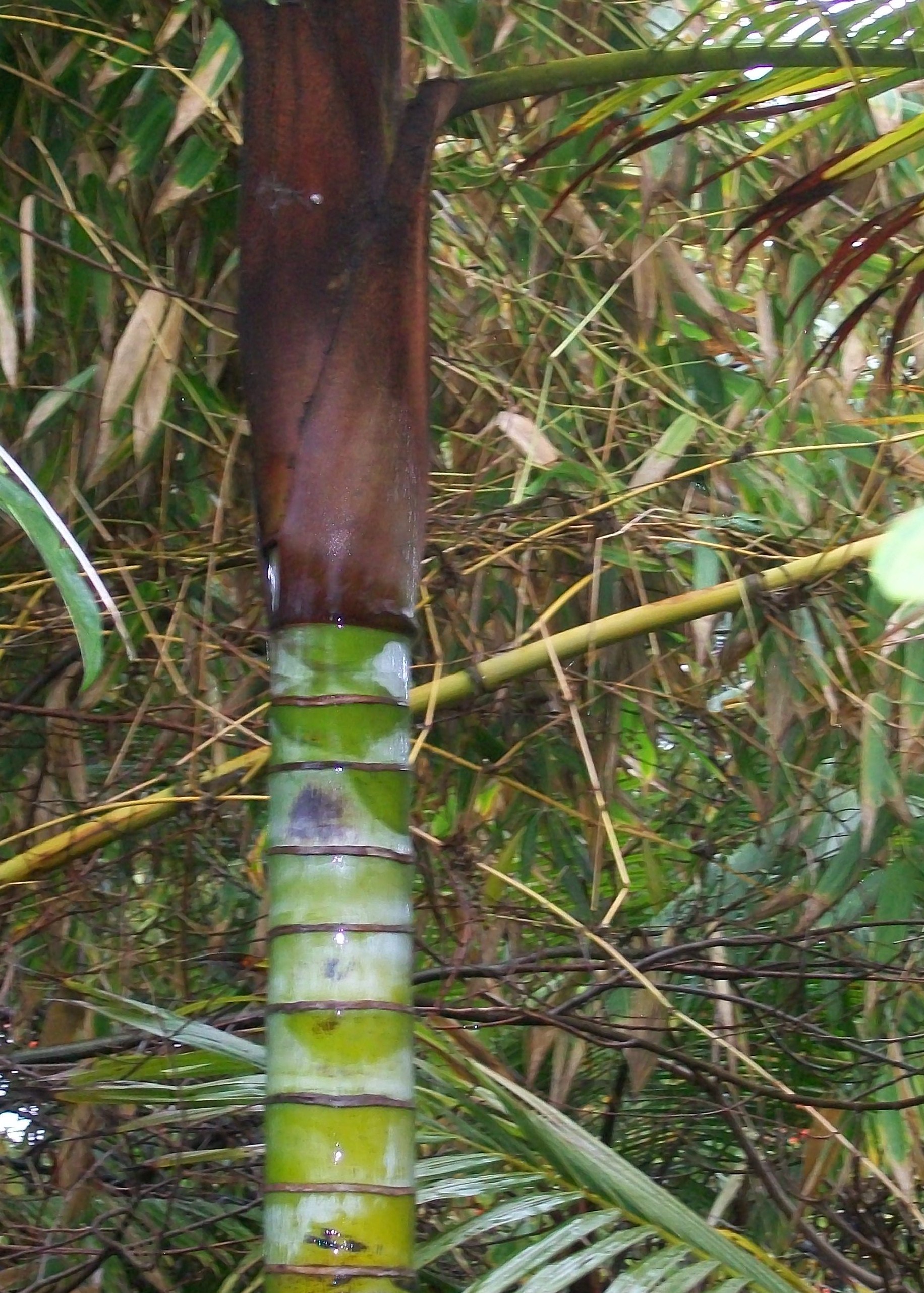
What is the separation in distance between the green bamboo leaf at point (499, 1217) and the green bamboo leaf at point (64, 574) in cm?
45

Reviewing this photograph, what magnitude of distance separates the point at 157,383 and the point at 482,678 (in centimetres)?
39

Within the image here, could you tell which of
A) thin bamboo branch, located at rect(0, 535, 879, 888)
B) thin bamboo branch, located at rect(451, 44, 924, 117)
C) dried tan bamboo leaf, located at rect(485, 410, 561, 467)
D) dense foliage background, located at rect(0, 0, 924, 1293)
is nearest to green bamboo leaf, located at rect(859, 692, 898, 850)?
dense foliage background, located at rect(0, 0, 924, 1293)

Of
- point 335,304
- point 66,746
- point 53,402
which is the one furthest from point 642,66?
point 66,746

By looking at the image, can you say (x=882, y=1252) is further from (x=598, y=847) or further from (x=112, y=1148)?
(x=112, y=1148)

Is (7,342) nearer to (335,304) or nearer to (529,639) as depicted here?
(335,304)

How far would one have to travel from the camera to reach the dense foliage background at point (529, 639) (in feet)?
4.27

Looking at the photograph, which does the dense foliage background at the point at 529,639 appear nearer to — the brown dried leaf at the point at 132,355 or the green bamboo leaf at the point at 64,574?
the brown dried leaf at the point at 132,355

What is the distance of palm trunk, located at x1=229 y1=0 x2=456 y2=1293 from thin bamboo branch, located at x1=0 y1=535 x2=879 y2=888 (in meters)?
0.45

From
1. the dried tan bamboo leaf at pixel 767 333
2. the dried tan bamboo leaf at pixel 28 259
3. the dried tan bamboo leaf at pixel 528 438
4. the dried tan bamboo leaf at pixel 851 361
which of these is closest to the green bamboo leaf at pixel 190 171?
the dried tan bamboo leaf at pixel 28 259

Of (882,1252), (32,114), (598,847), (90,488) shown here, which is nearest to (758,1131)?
(882,1252)

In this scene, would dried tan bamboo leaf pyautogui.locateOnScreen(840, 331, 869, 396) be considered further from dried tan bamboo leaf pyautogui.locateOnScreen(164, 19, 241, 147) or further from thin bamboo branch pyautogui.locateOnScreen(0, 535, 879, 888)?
dried tan bamboo leaf pyautogui.locateOnScreen(164, 19, 241, 147)

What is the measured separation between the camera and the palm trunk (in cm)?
75

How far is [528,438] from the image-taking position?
131 cm

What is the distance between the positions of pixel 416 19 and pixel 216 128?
265 mm
